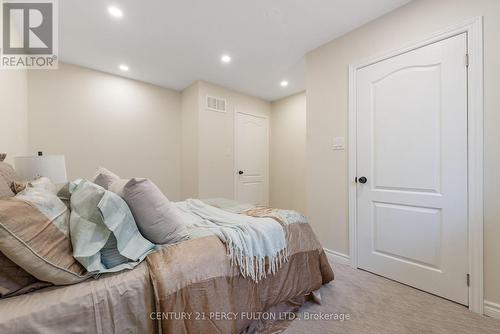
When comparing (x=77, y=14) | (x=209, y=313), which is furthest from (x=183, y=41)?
(x=209, y=313)

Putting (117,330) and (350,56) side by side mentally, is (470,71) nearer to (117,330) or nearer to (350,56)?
(350,56)

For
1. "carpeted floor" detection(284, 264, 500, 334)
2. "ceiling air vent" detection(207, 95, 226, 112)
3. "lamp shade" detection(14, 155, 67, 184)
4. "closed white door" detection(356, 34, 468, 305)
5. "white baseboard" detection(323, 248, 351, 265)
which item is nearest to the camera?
"carpeted floor" detection(284, 264, 500, 334)

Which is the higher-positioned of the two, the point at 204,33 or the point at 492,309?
the point at 204,33

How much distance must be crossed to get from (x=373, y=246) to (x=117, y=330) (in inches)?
85.2

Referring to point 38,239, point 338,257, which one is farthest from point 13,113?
point 338,257

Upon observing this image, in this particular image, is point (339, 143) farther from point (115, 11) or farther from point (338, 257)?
point (115, 11)

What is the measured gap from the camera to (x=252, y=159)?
4.40m

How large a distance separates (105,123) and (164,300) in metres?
3.21

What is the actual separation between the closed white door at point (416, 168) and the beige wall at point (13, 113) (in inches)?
137

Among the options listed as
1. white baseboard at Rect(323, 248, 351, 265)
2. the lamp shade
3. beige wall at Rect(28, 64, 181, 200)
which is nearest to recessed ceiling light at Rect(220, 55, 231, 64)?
beige wall at Rect(28, 64, 181, 200)

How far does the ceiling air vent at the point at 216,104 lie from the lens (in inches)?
145

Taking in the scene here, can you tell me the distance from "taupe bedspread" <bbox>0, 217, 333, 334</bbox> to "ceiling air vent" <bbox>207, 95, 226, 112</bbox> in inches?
115

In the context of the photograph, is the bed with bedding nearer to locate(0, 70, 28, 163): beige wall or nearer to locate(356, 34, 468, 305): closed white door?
locate(356, 34, 468, 305): closed white door

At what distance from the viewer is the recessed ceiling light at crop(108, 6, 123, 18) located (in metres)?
1.94
